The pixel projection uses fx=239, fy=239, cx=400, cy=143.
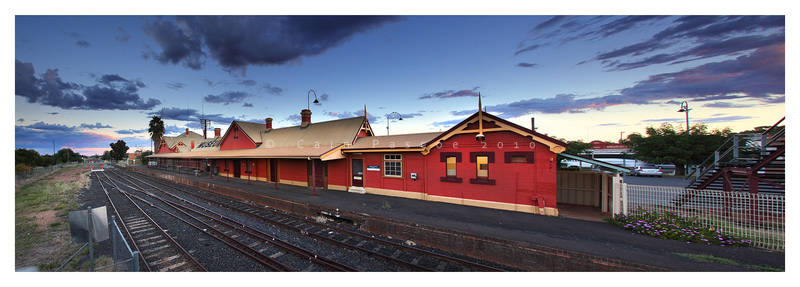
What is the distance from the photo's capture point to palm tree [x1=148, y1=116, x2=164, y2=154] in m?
49.1

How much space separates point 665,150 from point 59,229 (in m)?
44.4

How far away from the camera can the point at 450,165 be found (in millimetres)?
11695

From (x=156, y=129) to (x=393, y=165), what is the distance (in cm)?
6161

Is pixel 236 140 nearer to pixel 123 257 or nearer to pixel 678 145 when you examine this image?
pixel 123 257

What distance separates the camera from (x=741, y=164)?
9172mm

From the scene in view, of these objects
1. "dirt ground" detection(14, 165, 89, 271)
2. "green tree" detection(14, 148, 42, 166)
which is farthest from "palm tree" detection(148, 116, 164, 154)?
"dirt ground" detection(14, 165, 89, 271)

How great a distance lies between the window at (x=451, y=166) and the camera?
11.6 metres

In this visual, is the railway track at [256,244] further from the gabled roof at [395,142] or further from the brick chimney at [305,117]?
the brick chimney at [305,117]

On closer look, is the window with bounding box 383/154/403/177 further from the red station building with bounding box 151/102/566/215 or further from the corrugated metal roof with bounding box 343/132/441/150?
the corrugated metal roof with bounding box 343/132/441/150

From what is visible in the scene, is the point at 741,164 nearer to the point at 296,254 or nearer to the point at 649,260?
the point at 649,260

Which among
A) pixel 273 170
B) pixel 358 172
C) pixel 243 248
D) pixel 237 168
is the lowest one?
pixel 243 248

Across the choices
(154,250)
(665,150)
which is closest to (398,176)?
(154,250)

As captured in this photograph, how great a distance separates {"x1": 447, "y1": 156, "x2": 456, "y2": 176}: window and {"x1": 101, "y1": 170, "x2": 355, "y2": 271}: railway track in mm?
6955

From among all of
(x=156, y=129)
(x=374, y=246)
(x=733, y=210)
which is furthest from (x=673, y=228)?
(x=156, y=129)
